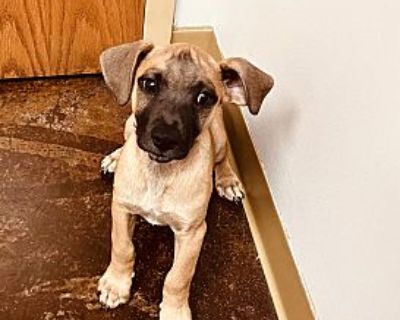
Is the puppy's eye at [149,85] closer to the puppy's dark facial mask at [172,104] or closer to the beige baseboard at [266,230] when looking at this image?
the puppy's dark facial mask at [172,104]

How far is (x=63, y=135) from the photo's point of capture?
6.23 ft

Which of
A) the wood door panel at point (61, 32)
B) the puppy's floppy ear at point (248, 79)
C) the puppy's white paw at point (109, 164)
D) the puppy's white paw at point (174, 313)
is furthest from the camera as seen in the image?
the wood door panel at point (61, 32)

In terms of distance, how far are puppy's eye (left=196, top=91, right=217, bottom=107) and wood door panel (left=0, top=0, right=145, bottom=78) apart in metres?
0.77

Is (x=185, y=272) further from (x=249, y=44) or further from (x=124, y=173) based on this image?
(x=249, y=44)

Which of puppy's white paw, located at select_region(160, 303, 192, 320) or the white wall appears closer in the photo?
the white wall

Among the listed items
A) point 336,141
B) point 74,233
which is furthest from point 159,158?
point 74,233

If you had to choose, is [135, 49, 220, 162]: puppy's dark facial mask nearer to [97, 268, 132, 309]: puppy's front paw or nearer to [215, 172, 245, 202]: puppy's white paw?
[97, 268, 132, 309]: puppy's front paw

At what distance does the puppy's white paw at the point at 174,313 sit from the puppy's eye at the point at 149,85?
507mm

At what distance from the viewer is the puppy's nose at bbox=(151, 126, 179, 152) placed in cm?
122

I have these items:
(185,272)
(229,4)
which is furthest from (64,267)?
(229,4)

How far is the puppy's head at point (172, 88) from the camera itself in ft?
4.02

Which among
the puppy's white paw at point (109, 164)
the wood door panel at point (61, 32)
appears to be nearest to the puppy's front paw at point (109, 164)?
the puppy's white paw at point (109, 164)

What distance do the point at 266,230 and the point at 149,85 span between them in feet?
2.01

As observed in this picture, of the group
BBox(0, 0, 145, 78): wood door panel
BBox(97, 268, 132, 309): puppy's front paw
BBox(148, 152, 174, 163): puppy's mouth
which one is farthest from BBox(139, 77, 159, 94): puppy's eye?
BBox(0, 0, 145, 78): wood door panel
